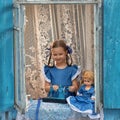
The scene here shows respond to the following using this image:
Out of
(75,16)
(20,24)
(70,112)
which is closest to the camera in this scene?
(20,24)

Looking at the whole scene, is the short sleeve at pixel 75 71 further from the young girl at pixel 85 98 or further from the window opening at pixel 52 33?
the window opening at pixel 52 33

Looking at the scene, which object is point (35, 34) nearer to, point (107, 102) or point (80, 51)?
point (80, 51)

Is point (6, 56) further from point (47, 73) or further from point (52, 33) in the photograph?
point (52, 33)

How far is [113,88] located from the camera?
5.02m

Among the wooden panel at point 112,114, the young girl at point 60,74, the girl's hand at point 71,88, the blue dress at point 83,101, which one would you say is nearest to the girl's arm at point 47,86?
the young girl at point 60,74

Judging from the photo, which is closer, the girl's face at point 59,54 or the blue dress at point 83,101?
the blue dress at point 83,101

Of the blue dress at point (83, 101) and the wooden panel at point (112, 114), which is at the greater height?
the blue dress at point (83, 101)

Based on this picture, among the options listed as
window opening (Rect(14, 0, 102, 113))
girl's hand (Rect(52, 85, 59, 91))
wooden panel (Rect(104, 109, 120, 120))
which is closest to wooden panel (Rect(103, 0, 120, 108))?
wooden panel (Rect(104, 109, 120, 120))

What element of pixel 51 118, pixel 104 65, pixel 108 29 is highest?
pixel 108 29

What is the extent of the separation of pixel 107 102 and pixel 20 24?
3.38 ft

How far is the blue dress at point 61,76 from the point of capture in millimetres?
5492

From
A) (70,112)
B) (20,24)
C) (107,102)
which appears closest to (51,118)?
(70,112)

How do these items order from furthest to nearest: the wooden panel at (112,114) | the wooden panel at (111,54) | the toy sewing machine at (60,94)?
1. the toy sewing machine at (60,94)
2. the wooden panel at (112,114)
3. the wooden panel at (111,54)

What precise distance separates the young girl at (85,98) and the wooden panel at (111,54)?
8.0 inches
